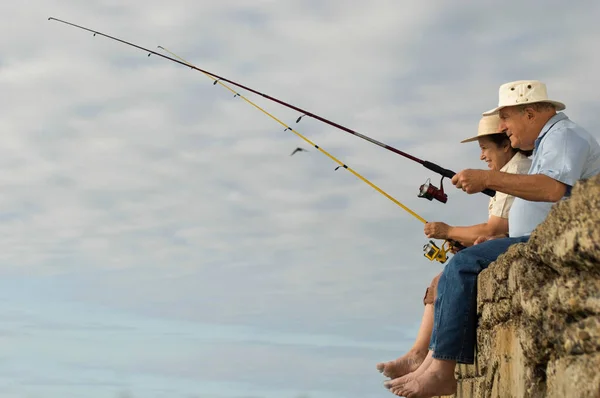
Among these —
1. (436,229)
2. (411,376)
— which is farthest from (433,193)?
(411,376)

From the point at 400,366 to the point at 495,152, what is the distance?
166 cm

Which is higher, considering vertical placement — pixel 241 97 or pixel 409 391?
pixel 241 97

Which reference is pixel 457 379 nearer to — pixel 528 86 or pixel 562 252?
pixel 528 86

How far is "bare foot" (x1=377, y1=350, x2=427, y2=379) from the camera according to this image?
6.45 m

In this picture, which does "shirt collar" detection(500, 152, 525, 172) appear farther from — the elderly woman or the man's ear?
the man's ear

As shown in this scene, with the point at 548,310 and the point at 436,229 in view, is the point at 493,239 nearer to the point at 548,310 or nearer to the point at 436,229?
the point at 436,229

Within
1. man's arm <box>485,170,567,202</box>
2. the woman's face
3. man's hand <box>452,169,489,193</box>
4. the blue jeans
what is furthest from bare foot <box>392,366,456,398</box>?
the woman's face

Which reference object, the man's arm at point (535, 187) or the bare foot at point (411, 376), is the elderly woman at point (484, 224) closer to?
the bare foot at point (411, 376)

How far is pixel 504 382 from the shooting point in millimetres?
4672

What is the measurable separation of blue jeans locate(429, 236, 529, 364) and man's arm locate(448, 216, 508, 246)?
0.60 meters

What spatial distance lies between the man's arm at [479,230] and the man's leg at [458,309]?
23.5 inches

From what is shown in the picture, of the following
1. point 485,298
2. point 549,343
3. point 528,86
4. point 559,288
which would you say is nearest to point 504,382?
point 485,298

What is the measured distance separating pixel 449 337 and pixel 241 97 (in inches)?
176

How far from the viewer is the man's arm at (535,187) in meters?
4.79
